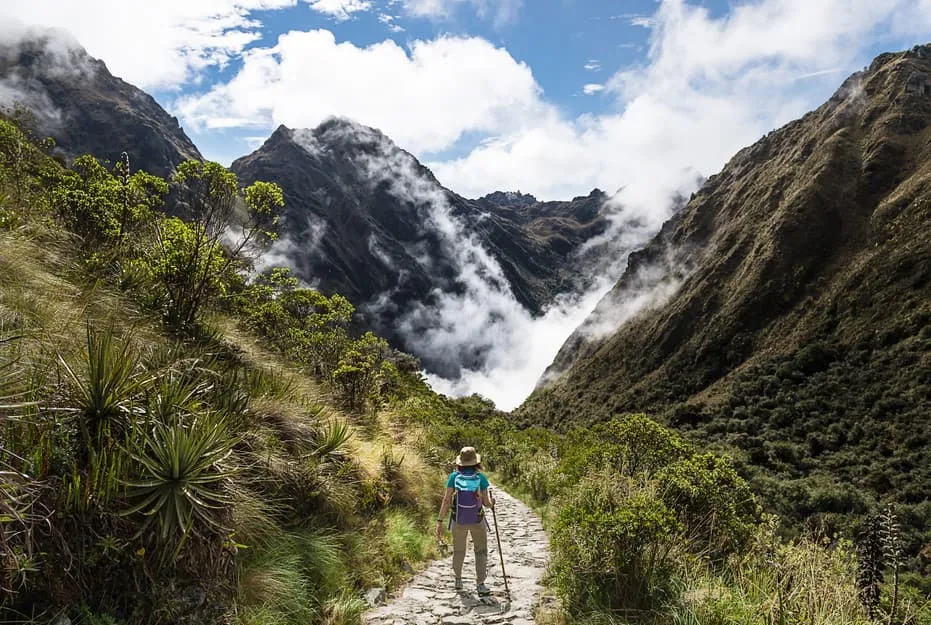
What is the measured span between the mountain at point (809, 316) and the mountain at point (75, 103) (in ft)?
533

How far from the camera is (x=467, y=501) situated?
23.4ft

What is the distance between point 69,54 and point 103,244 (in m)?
247

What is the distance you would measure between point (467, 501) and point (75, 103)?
228 meters

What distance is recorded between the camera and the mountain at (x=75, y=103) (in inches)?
6255

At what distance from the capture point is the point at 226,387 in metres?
6.25

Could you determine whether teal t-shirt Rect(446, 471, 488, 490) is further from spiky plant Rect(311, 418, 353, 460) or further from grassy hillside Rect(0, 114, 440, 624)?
spiky plant Rect(311, 418, 353, 460)

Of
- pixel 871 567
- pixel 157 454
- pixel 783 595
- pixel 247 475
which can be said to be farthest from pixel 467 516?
pixel 871 567

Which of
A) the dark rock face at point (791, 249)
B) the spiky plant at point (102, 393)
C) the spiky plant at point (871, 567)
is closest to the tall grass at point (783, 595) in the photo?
the spiky plant at point (871, 567)

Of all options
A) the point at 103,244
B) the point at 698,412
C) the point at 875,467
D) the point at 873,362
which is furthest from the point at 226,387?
the point at 698,412

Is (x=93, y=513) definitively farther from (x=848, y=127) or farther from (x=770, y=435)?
(x=848, y=127)

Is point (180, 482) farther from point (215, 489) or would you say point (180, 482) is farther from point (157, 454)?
point (215, 489)

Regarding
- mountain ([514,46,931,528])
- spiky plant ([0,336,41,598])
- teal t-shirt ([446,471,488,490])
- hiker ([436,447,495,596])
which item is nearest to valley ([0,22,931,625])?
spiky plant ([0,336,41,598])

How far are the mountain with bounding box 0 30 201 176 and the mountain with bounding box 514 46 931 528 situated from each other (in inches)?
6397

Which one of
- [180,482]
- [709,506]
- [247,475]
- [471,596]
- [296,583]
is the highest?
[247,475]
